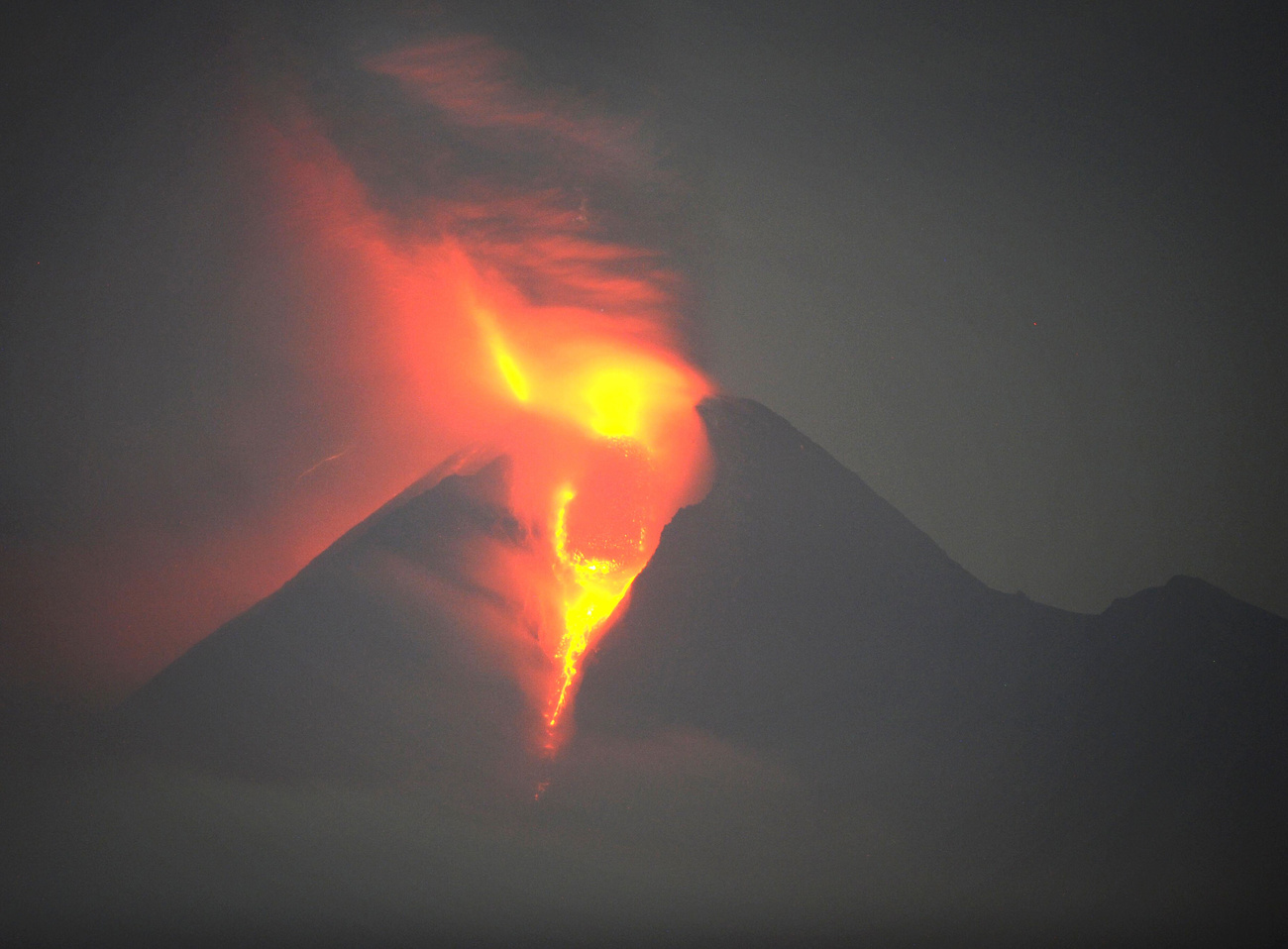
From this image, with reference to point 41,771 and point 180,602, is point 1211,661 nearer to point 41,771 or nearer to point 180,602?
point 180,602

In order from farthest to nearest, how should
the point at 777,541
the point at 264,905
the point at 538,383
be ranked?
the point at 777,541
the point at 538,383
the point at 264,905

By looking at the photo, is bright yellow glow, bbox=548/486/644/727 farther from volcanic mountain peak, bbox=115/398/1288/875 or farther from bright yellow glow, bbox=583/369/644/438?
bright yellow glow, bbox=583/369/644/438

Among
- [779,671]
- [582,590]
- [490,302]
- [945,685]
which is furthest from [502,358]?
[945,685]

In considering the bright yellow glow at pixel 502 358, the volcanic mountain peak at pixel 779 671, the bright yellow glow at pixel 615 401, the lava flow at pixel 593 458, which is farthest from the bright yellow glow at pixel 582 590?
the bright yellow glow at pixel 502 358

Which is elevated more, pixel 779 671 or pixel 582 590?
pixel 582 590

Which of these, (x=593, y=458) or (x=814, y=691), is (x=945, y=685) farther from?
(x=593, y=458)

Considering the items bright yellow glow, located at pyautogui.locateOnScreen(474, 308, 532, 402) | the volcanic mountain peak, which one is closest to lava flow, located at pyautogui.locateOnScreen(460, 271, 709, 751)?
bright yellow glow, located at pyautogui.locateOnScreen(474, 308, 532, 402)

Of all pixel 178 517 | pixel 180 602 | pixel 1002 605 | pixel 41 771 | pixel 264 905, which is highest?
pixel 1002 605

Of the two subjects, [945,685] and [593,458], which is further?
[593,458]

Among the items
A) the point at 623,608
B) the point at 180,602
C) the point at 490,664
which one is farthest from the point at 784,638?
the point at 180,602
